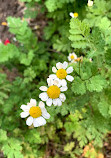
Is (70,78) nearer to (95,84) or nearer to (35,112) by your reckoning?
(95,84)

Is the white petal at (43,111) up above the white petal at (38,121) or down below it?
above

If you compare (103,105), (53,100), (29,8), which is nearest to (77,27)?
(53,100)

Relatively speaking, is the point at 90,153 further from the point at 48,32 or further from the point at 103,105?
the point at 48,32

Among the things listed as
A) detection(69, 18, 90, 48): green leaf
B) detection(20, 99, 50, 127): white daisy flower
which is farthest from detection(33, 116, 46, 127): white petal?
detection(69, 18, 90, 48): green leaf

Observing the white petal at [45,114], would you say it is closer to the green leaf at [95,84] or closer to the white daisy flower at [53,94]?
the white daisy flower at [53,94]

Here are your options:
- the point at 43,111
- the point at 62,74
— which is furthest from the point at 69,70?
the point at 43,111

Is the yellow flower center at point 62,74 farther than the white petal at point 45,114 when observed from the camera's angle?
Yes

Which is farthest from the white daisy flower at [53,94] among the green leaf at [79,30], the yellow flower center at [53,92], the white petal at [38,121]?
the green leaf at [79,30]

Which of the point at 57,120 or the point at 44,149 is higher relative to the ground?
the point at 57,120
